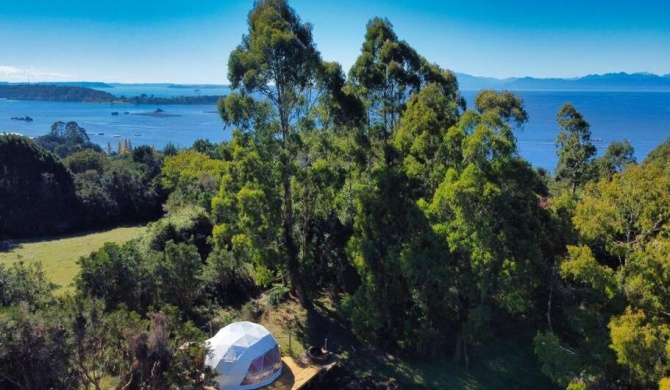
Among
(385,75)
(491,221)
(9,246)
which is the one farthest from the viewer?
(9,246)

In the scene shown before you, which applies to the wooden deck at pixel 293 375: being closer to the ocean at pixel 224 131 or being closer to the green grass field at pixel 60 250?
the green grass field at pixel 60 250

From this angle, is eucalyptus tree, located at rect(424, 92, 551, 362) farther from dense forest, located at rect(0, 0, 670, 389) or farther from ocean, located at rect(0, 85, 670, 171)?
ocean, located at rect(0, 85, 670, 171)

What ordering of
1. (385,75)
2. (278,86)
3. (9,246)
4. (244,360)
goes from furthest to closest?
1. (9,246)
2. (385,75)
3. (278,86)
4. (244,360)

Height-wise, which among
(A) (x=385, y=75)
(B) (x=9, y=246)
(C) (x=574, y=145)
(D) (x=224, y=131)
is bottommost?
(B) (x=9, y=246)

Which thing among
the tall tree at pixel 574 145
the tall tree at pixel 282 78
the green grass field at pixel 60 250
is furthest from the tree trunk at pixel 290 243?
the tall tree at pixel 574 145

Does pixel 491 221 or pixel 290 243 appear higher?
pixel 491 221

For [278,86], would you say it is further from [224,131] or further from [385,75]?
[224,131]

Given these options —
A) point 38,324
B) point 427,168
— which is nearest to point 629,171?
point 427,168

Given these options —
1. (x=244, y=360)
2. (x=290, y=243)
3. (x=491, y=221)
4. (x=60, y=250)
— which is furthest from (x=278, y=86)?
(x=60, y=250)
